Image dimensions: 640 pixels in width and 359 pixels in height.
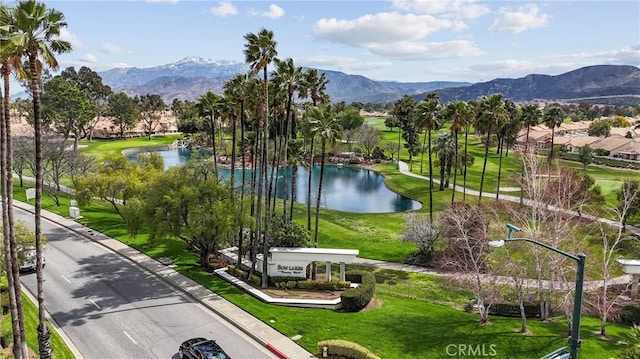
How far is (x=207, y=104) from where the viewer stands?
4491 centimetres

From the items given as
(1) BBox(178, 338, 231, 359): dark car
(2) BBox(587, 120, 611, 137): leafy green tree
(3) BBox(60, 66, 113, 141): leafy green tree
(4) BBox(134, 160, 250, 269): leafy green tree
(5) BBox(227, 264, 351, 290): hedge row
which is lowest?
(5) BBox(227, 264, 351, 290): hedge row

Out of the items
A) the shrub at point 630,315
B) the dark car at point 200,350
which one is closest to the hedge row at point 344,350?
the dark car at point 200,350

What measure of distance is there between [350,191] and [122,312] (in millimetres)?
64946

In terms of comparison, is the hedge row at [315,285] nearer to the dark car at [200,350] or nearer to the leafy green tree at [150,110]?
the dark car at [200,350]

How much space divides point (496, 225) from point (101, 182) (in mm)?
39170

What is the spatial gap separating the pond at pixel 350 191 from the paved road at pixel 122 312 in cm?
3074

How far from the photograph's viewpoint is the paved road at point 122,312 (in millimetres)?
26953

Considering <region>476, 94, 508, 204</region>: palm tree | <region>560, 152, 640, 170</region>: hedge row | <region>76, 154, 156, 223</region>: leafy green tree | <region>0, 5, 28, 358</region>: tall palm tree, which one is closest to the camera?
<region>0, 5, 28, 358</region>: tall palm tree

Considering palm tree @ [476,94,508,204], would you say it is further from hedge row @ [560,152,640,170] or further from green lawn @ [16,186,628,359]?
hedge row @ [560,152,640,170]

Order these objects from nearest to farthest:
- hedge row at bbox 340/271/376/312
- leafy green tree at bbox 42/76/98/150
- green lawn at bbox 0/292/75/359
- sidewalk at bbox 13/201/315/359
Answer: green lawn at bbox 0/292/75/359
sidewalk at bbox 13/201/315/359
hedge row at bbox 340/271/376/312
leafy green tree at bbox 42/76/98/150

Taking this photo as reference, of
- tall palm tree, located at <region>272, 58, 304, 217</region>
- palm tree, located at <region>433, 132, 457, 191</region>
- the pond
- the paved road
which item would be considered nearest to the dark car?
the paved road

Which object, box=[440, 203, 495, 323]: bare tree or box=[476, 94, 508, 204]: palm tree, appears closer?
box=[440, 203, 495, 323]: bare tree

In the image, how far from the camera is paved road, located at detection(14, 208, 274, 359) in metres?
27.0

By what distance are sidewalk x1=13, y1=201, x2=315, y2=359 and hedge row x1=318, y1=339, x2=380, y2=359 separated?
988 mm
